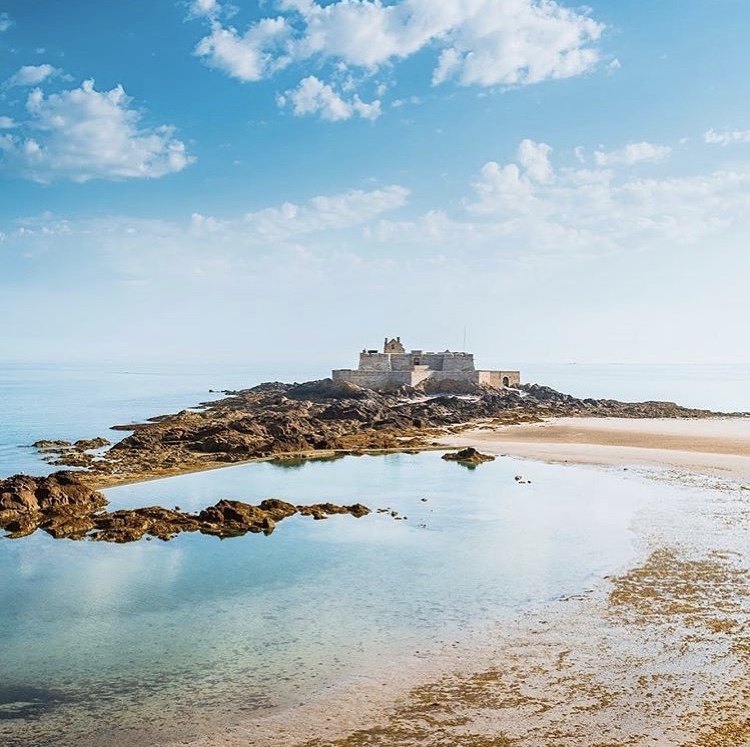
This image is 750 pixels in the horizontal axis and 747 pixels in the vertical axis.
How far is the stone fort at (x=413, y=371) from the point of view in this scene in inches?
2621

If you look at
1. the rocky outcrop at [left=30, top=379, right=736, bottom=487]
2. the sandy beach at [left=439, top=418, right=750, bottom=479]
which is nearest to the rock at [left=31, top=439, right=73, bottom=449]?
the rocky outcrop at [left=30, top=379, right=736, bottom=487]

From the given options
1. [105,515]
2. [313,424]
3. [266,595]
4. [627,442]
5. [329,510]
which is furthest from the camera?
[313,424]

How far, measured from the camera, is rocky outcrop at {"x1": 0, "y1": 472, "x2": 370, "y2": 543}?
737 inches

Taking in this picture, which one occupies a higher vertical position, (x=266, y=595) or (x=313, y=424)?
(x=313, y=424)

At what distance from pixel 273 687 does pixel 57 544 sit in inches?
398

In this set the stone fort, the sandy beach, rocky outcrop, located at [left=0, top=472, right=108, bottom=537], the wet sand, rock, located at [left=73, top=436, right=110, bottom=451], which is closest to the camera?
the wet sand

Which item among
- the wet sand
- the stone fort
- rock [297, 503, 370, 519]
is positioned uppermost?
the stone fort

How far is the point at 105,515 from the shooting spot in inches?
778

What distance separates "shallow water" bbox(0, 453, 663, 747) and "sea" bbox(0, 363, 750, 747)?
0.04m

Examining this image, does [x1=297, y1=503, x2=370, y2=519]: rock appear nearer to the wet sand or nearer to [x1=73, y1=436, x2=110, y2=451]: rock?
the wet sand

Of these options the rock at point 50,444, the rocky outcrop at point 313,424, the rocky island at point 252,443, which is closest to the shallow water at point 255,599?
the rocky island at point 252,443

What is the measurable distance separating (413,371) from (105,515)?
4872 centimetres

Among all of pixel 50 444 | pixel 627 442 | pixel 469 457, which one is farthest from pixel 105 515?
pixel 627 442

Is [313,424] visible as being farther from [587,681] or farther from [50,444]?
[587,681]
